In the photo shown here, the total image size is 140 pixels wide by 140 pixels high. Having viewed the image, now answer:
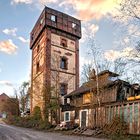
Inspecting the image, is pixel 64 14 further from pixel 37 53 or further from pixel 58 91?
pixel 58 91

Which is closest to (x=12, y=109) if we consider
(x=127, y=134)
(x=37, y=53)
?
(x=37, y=53)

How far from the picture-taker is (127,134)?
80.4 ft

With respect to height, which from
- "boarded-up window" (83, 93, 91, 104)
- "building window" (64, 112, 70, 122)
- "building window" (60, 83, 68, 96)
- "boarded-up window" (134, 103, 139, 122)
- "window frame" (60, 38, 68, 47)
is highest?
"window frame" (60, 38, 68, 47)

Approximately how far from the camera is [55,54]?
4656 centimetres

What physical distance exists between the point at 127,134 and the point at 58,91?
60.4 ft

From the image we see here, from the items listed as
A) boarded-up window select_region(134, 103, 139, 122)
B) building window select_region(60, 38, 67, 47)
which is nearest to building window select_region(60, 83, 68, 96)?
building window select_region(60, 38, 67, 47)

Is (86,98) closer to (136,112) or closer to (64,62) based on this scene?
(136,112)

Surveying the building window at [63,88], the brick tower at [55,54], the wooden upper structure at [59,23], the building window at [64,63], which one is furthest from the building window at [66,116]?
the wooden upper structure at [59,23]

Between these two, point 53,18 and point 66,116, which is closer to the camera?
point 66,116

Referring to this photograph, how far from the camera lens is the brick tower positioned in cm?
4484

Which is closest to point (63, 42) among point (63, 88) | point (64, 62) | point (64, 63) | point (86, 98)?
point (64, 62)

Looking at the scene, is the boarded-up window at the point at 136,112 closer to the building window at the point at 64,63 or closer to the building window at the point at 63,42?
the building window at the point at 64,63

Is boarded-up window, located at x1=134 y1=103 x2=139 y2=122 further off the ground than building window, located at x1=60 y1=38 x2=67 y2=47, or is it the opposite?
building window, located at x1=60 y1=38 x2=67 y2=47

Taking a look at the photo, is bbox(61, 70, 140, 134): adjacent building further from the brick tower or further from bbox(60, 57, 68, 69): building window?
bbox(60, 57, 68, 69): building window
